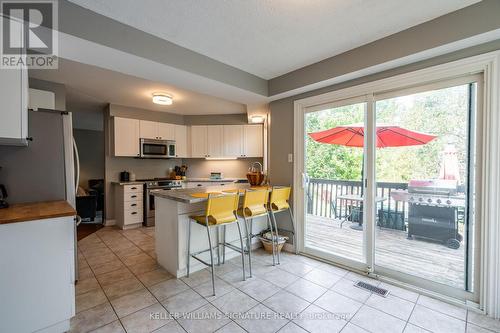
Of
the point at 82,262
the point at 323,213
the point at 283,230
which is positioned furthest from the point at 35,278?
the point at 323,213

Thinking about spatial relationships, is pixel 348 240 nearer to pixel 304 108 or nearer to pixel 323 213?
pixel 323 213

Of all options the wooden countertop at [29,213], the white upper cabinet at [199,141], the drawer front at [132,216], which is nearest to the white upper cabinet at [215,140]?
the white upper cabinet at [199,141]

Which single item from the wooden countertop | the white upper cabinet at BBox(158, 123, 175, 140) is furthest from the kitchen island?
the white upper cabinet at BBox(158, 123, 175, 140)

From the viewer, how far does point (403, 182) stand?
2.38 m

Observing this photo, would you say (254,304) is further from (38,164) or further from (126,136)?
(126,136)

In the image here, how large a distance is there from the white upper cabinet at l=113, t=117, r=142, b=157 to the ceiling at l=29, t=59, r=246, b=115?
37 cm

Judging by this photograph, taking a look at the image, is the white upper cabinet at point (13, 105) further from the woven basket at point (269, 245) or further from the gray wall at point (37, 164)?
the woven basket at point (269, 245)

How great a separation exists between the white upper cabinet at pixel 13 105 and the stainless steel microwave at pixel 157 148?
3.13 meters

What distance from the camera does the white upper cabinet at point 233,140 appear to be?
519 cm

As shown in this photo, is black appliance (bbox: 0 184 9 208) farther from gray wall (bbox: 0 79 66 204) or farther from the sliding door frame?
the sliding door frame

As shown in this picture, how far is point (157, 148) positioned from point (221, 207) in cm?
325

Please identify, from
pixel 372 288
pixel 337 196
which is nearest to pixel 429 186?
pixel 337 196

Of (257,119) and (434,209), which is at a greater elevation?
(257,119)

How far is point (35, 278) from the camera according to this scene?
1541mm
